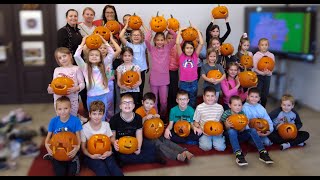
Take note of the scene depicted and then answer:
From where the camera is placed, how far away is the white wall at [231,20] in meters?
6.08

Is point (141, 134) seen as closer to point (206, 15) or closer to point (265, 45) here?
point (265, 45)

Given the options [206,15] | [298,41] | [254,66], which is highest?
[206,15]

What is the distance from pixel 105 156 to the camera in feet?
11.9

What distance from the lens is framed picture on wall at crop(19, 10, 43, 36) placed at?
6.25m

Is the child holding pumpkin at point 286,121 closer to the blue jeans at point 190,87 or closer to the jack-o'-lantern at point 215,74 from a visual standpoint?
the jack-o'-lantern at point 215,74

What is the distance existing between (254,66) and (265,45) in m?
0.35

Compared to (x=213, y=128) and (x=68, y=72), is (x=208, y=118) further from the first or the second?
(x=68, y=72)

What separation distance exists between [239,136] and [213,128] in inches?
14.5

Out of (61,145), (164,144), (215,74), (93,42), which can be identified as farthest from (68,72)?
(215,74)

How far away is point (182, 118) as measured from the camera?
444 cm

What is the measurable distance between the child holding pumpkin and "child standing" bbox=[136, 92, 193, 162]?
120cm

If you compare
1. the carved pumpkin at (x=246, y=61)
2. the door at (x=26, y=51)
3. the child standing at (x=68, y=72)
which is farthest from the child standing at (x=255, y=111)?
the door at (x=26, y=51)

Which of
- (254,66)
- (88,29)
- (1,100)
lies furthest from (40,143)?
(254,66)
